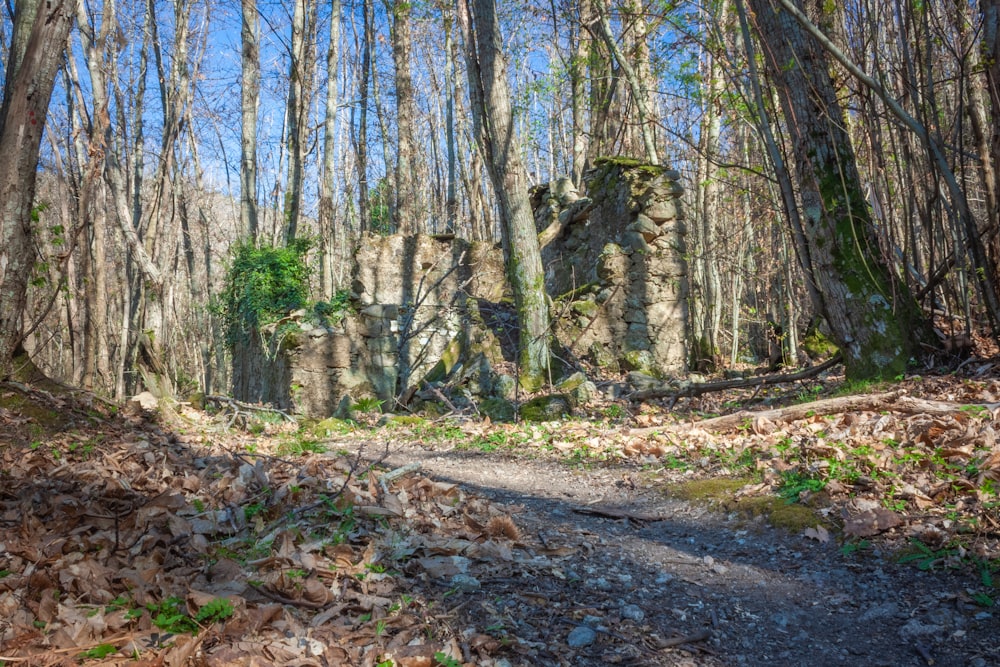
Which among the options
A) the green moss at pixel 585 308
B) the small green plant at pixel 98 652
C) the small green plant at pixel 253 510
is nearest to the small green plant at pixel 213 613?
the small green plant at pixel 98 652

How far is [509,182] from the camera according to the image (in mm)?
9242

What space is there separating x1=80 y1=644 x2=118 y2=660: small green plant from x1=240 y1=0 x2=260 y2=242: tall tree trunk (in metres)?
14.8

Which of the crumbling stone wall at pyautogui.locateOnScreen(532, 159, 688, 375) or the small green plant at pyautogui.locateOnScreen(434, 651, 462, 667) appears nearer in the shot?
the small green plant at pyautogui.locateOnScreen(434, 651, 462, 667)

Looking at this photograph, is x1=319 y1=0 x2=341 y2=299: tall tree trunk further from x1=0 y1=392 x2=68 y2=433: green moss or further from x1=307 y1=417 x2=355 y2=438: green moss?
x1=0 y1=392 x2=68 y2=433: green moss

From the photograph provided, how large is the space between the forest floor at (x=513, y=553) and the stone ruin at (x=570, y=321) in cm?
688

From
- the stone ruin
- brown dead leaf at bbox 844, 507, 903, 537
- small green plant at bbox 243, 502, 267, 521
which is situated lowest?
brown dead leaf at bbox 844, 507, 903, 537

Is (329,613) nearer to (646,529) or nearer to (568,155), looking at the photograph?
(646,529)

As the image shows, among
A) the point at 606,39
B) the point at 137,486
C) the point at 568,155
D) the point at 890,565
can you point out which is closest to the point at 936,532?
the point at 890,565

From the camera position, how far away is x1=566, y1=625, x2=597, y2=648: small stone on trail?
2.42 meters

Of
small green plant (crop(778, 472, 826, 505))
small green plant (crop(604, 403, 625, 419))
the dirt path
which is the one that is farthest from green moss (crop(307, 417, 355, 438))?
small green plant (crop(778, 472, 826, 505))

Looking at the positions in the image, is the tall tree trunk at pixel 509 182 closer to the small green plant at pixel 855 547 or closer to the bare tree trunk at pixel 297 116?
the small green plant at pixel 855 547

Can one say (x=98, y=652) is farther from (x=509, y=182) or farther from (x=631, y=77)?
(x=631, y=77)

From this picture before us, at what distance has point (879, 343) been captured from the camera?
6590mm

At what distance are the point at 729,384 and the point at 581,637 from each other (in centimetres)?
618
